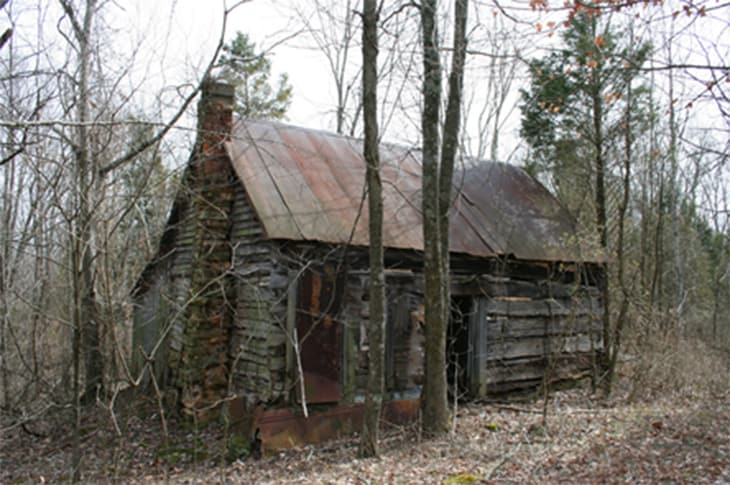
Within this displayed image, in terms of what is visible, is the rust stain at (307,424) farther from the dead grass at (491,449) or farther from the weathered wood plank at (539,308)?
the weathered wood plank at (539,308)

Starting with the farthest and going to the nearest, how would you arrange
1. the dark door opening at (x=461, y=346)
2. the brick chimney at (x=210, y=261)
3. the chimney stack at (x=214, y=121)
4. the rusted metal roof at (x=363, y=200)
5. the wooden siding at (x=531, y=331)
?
the wooden siding at (x=531, y=331) → the dark door opening at (x=461, y=346) → the chimney stack at (x=214, y=121) → the brick chimney at (x=210, y=261) → the rusted metal roof at (x=363, y=200)

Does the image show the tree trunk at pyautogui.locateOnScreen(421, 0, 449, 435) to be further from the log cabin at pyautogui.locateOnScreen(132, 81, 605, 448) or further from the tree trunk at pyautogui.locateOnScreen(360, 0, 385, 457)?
the tree trunk at pyautogui.locateOnScreen(360, 0, 385, 457)

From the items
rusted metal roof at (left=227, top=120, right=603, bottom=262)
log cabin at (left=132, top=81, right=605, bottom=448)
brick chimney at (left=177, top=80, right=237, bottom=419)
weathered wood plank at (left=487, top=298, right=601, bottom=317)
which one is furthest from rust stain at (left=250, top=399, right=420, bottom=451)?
weathered wood plank at (left=487, top=298, right=601, bottom=317)

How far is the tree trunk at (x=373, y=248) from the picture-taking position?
6945 mm

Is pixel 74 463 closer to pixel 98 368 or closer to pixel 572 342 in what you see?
pixel 98 368

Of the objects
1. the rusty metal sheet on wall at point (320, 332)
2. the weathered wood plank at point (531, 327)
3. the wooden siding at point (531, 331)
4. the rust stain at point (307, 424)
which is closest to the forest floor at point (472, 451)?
the rust stain at point (307, 424)

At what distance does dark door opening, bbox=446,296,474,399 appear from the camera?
1032 centimetres

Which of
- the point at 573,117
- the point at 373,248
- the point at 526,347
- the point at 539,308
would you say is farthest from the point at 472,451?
the point at 573,117

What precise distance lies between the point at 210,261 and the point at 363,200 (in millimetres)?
3202

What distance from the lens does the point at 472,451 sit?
7141mm

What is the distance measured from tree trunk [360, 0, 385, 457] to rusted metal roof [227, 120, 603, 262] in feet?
1.60

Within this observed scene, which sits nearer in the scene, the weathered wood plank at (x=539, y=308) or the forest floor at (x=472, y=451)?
the forest floor at (x=472, y=451)

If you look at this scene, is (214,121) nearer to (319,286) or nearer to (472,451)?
(319,286)

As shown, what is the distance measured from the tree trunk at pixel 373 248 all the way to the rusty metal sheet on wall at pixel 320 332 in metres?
1.33
